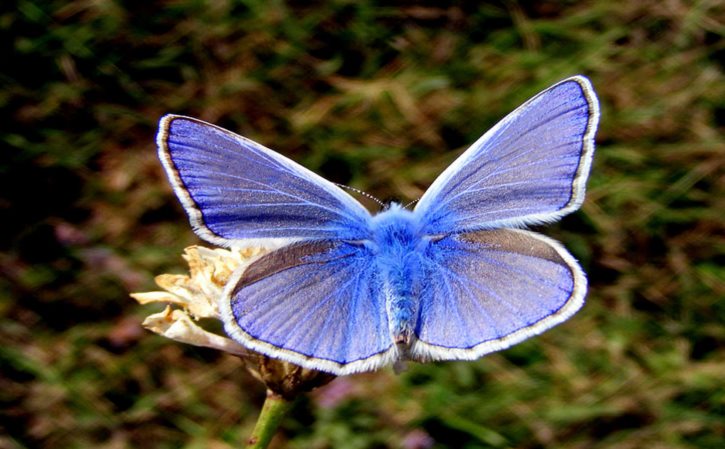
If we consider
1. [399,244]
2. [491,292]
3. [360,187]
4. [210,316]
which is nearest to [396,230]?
[399,244]

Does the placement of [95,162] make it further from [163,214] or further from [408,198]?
[408,198]

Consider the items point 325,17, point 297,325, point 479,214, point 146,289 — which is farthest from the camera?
point 325,17

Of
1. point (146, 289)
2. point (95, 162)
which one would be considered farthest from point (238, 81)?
point (146, 289)

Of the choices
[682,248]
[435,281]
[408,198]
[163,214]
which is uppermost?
[682,248]

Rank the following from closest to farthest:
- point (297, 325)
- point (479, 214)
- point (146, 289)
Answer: point (297, 325) → point (479, 214) → point (146, 289)

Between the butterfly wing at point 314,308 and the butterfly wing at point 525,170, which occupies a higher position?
the butterfly wing at point 525,170

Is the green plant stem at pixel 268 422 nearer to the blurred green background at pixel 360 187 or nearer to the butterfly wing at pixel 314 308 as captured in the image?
the butterfly wing at pixel 314 308

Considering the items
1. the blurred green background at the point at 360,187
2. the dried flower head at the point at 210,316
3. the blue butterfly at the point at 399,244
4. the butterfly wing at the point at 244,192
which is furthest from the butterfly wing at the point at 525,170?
the blurred green background at the point at 360,187
